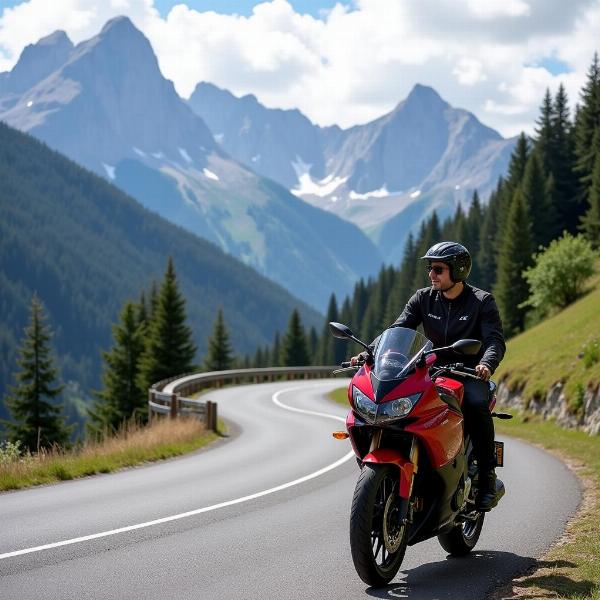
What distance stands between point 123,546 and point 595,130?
59.5 meters

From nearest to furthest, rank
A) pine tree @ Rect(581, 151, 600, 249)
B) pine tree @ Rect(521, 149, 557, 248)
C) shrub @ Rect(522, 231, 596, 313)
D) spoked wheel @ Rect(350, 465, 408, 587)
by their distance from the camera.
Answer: spoked wheel @ Rect(350, 465, 408, 587), shrub @ Rect(522, 231, 596, 313), pine tree @ Rect(581, 151, 600, 249), pine tree @ Rect(521, 149, 557, 248)

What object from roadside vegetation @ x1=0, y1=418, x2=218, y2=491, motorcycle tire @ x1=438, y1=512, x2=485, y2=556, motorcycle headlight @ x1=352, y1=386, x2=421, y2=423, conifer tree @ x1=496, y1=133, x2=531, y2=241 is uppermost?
conifer tree @ x1=496, y1=133, x2=531, y2=241

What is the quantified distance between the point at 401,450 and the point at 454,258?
1.75 m

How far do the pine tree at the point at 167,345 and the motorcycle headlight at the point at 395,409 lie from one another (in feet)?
144

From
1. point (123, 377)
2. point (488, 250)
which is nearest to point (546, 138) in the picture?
point (488, 250)

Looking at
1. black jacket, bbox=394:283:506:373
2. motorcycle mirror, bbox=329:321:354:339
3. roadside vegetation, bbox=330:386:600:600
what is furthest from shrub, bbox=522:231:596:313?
motorcycle mirror, bbox=329:321:354:339

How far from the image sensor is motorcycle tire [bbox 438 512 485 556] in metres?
6.72

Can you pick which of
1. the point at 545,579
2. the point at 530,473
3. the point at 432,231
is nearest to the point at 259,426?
the point at 530,473

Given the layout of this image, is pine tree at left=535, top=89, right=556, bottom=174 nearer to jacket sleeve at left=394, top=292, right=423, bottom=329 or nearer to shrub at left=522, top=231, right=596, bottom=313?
shrub at left=522, top=231, right=596, bottom=313

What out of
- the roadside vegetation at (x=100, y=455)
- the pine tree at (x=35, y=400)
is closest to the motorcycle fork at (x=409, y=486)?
the roadside vegetation at (x=100, y=455)

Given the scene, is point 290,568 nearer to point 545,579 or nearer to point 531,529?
point 545,579

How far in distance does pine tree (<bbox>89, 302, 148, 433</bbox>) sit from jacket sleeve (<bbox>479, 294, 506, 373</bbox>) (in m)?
40.7

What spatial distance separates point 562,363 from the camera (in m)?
25.2

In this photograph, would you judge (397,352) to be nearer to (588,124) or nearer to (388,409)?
(388,409)
